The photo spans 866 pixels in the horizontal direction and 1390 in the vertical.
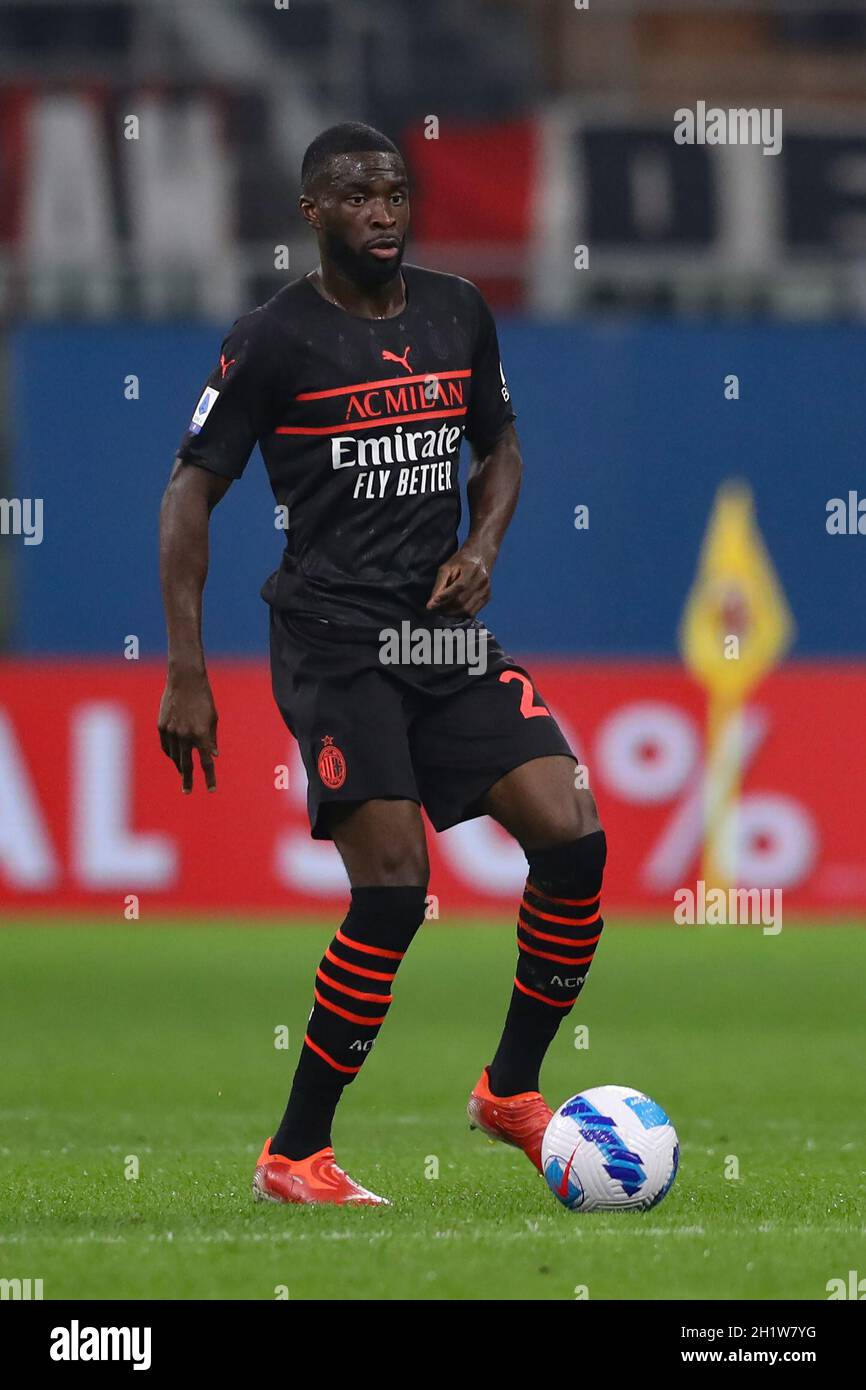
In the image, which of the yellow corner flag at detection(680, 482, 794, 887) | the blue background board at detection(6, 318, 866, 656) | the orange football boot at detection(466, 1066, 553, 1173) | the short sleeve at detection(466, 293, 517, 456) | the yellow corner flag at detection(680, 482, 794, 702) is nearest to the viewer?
the orange football boot at detection(466, 1066, 553, 1173)

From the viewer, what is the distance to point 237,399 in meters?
5.89

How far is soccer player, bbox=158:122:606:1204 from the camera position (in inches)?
229

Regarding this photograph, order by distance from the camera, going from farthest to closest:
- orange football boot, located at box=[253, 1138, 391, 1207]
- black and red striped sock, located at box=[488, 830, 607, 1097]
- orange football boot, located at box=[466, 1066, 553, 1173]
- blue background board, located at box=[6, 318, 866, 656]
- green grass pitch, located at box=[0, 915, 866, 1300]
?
1. blue background board, located at box=[6, 318, 866, 656]
2. orange football boot, located at box=[466, 1066, 553, 1173]
3. black and red striped sock, located at box=[488, 830, 607, 1097]
4. orange football boot, located at box=[253, 1138, 391, 1207]
5. green grass pitch, located at box=[0, 915, 866, 1300]

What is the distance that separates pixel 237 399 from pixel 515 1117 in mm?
1929

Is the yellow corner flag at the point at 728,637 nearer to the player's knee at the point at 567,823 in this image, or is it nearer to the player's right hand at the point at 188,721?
the player's knee at the point at 567,823

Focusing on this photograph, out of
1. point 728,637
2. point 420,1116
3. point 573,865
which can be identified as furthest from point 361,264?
point 728,637

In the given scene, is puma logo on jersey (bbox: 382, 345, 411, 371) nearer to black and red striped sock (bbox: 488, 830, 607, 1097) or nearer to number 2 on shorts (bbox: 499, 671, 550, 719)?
number 2 on shorts (bbox: 499, 671, 550, 719)

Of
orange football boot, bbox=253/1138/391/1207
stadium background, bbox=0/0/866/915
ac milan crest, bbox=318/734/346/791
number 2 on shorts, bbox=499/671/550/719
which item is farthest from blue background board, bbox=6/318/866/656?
orange football boot, bbox=253/1138/391/1207

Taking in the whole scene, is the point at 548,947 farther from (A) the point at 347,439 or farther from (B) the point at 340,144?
(B) the point at 340,144

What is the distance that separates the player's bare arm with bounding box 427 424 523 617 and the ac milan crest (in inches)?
16.3

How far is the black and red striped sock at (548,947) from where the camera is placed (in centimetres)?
601

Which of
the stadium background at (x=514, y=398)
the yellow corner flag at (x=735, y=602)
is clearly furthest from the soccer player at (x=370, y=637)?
the yellow corner flag at (x=735, y=602)

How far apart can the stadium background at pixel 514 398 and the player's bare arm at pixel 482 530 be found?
7.51 metres
